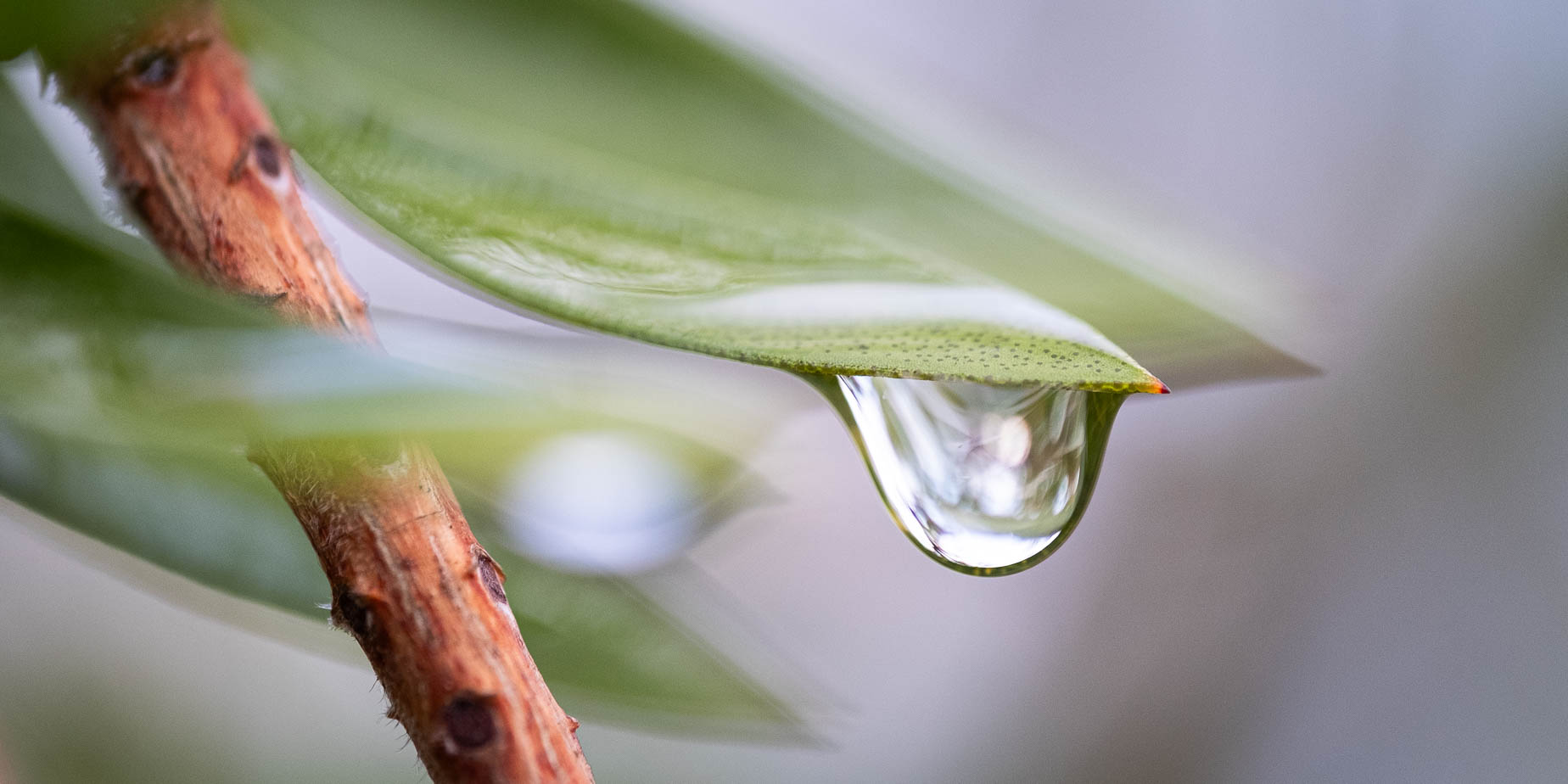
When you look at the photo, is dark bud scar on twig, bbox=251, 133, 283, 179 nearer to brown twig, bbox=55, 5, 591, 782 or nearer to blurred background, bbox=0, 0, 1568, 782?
brown twig, bbox=55, 5, 591, 782

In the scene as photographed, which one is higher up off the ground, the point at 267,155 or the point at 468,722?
the point at 267,155

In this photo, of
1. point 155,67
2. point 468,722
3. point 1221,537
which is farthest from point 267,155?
point 1221,537

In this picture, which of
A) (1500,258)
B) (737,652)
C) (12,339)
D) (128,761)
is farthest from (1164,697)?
(12,339)

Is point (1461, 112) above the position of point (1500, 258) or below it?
above

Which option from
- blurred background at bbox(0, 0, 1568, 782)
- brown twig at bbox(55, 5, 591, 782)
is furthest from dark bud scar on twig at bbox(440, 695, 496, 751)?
blurred background at bbox(0, 0, 1568, 782)

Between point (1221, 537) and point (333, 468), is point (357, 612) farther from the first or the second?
point (1221, 537)

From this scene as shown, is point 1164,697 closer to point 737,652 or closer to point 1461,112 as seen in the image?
point 1461,112
